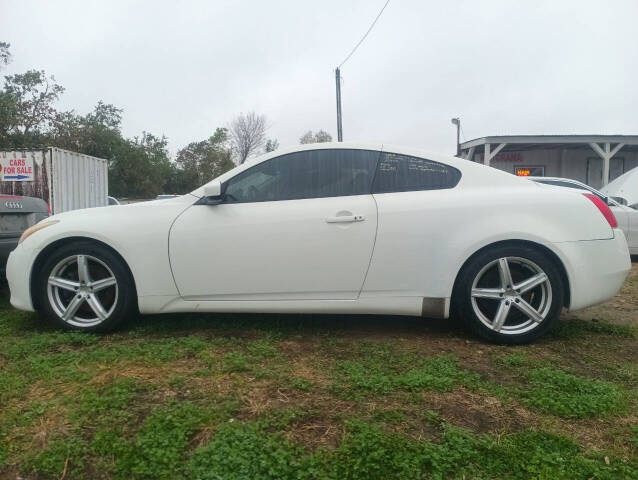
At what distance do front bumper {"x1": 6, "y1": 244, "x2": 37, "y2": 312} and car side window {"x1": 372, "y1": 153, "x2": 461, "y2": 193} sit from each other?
2.61m

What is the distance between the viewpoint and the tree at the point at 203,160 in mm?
48219

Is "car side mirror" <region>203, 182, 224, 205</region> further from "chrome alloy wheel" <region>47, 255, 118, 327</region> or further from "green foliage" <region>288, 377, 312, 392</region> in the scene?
"green foliage" <region>288, 377, 312, 392</region>

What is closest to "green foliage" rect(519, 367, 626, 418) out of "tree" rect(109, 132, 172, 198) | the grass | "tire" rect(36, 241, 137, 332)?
the grass

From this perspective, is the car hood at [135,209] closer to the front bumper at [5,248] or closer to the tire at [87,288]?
the tire at [87,288]

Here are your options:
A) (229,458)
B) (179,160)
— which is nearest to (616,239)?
(229,458)

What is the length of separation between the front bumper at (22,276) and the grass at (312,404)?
0.23 meters

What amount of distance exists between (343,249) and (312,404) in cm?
124

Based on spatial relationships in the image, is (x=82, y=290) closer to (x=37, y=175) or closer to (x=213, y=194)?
(x=213, y=194)

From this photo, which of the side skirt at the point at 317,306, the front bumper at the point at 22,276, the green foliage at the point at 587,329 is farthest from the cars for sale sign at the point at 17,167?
the green foliage at the point at 587,329

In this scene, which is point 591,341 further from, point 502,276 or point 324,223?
point 324,223

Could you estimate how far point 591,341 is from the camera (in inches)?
141

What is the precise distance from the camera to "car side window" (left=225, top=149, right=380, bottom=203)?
3594mm

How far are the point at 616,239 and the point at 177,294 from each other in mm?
3173

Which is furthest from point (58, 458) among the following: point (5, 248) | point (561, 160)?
point (561, 160)
